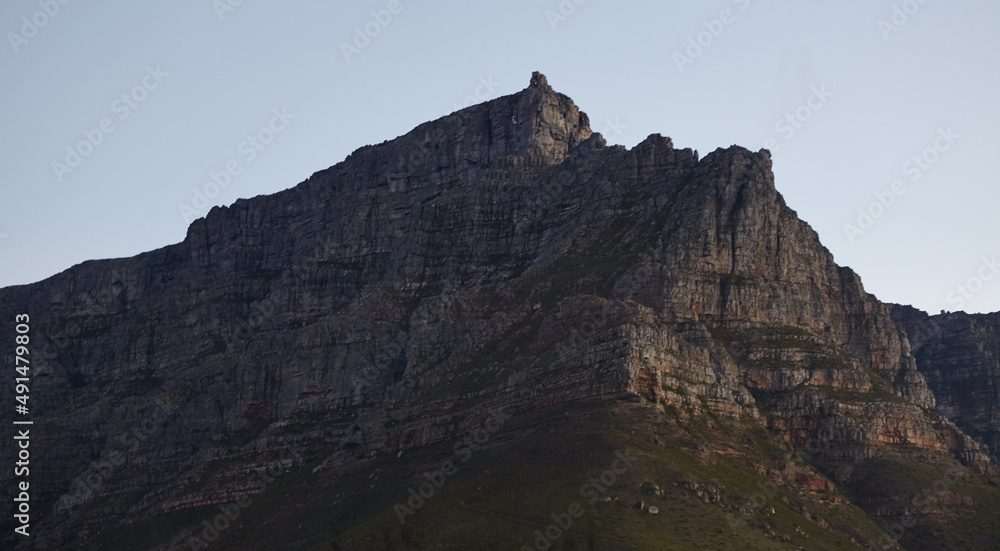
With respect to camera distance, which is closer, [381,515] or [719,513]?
[719,513]

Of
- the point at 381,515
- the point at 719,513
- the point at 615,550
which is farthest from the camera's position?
the point at 381,515

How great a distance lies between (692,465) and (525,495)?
21828 mm

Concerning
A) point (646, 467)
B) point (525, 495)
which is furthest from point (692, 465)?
point (525, 495)

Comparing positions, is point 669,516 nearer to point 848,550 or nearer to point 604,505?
point 604,505

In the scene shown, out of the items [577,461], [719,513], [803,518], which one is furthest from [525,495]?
[803,518]

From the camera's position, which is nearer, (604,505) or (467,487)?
(604,505)

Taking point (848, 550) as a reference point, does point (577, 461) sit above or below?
above

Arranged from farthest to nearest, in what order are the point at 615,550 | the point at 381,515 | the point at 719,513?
the point at 381,515, the point at 719,513, the point at 615,550

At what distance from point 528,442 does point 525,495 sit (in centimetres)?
1494

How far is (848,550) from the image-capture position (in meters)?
190

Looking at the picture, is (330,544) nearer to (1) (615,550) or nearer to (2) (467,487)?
(2) (467,487)

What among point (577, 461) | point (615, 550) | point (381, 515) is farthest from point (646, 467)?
point (381, 515)

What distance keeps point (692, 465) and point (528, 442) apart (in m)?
19.9

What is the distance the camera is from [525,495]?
599ft
